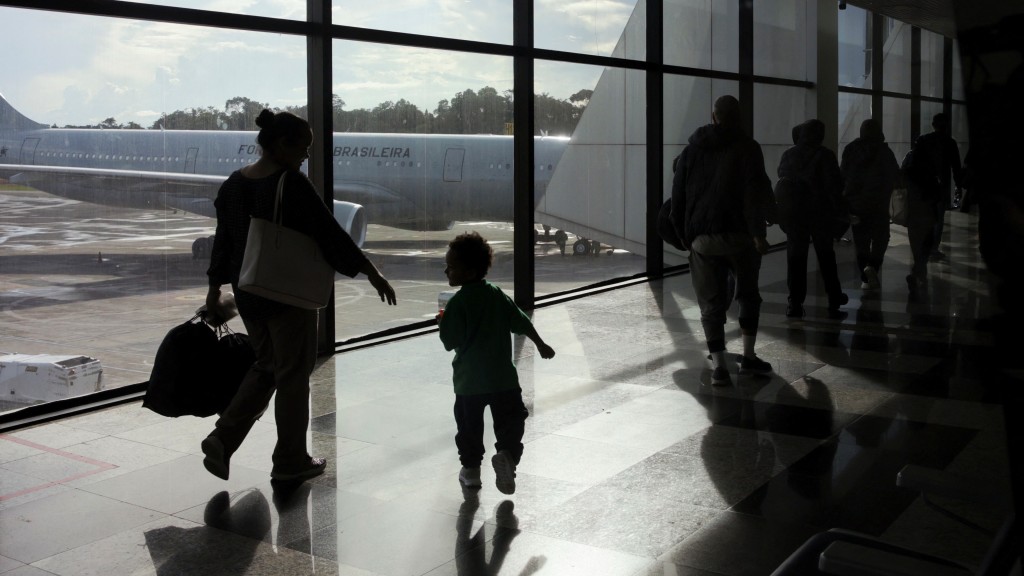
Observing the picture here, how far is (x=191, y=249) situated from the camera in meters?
7.03

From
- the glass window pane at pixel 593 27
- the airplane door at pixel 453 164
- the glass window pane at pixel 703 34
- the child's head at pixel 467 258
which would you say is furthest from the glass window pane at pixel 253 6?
the child's head at pixel 467 258

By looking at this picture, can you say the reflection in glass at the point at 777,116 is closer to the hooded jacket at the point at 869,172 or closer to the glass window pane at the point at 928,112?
the hooded jacket at the point at 869,172

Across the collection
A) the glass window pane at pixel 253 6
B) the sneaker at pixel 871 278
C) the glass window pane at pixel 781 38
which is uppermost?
the glass window pane at pixel 253 6

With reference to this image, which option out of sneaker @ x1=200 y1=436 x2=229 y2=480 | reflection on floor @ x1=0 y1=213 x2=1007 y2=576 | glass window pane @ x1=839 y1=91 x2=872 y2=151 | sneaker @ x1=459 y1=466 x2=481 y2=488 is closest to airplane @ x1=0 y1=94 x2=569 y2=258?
reflection on floor @ x1=0 y1=213 x2=1007 y2=576

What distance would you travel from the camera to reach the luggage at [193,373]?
4594mm

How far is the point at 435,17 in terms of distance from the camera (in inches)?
349

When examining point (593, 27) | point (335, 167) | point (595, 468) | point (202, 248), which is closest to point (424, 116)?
point (335, 167)

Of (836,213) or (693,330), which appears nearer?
(836,213)

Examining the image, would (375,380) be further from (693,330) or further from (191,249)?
(693,330)

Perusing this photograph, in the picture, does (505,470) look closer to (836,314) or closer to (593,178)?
(836,314)

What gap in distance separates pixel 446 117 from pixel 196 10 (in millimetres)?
2913

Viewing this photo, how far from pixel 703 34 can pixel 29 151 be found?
4.64 meters

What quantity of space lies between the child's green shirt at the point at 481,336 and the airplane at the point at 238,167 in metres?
3.20

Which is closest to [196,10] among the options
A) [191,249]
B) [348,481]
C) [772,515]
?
[191,249]
